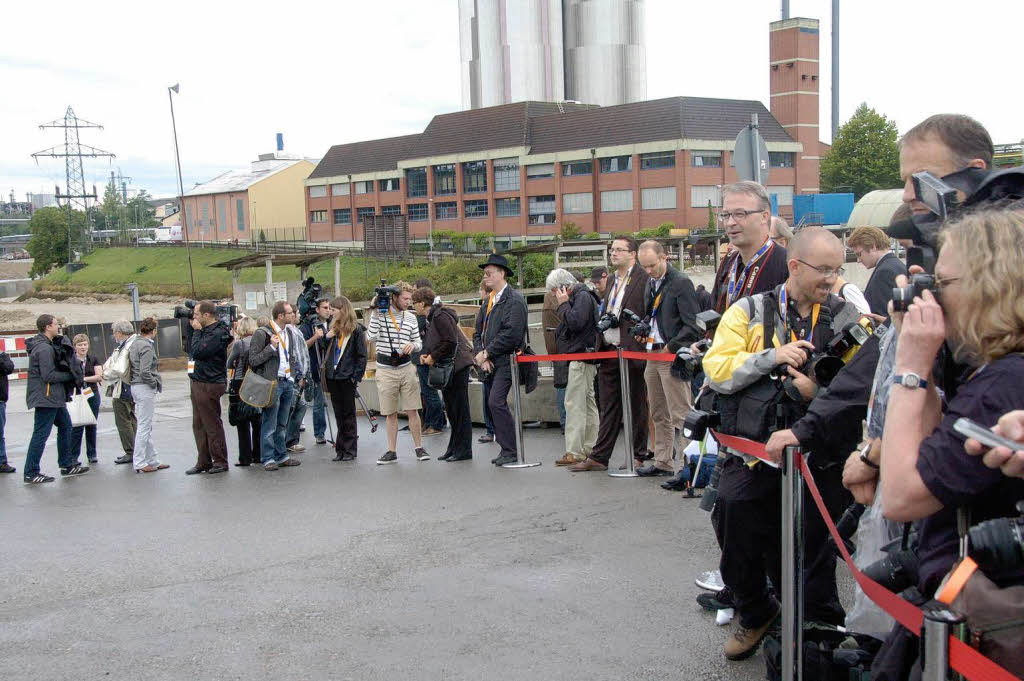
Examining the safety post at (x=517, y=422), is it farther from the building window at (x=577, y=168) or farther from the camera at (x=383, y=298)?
the building window at (x=577, y=168)

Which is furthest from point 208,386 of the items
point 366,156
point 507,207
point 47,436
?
point 366,156

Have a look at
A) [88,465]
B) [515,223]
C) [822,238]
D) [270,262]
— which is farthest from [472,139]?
[822,238]

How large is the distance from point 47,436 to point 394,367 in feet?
14.0

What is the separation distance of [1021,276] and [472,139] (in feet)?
273

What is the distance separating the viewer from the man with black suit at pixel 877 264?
253 inches

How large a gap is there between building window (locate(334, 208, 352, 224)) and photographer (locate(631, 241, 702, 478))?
Answer: 289 feet

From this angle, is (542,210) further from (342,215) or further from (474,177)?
(342,215)

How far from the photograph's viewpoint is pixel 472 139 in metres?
83.5

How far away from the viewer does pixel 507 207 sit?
3187 inches

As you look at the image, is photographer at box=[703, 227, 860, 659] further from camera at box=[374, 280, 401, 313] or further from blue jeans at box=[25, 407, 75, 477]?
blue jeans at box=[25, 407, 75, 477]

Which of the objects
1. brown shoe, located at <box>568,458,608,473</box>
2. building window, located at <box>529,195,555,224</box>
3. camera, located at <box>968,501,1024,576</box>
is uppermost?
building window, located at <box>529,195,555,224</box>

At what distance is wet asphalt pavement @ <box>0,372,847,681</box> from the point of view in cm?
510

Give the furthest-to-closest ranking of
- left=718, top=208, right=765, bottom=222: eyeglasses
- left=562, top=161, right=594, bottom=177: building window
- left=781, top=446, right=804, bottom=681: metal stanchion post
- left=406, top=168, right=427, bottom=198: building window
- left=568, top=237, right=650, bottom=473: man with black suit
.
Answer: left=406, top=168, right=427, bottom=198: building window → left=562, top=161, right=594, bottom=177: building window → left=568, top=237, right=650, bottom=473: man with black suit → left=718, top=208, right=765, bottom=222: eyeglasses → left=781, top=446, right=804, bottom=681: metal stanchion post

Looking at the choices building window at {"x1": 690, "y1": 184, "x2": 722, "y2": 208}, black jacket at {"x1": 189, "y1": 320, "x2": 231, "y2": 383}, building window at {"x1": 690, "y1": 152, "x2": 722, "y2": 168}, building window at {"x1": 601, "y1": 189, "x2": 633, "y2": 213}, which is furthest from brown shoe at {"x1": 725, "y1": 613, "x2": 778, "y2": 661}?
building window at {"x1": 601, "y1": 189, "x2": 633, "y2": 213}
